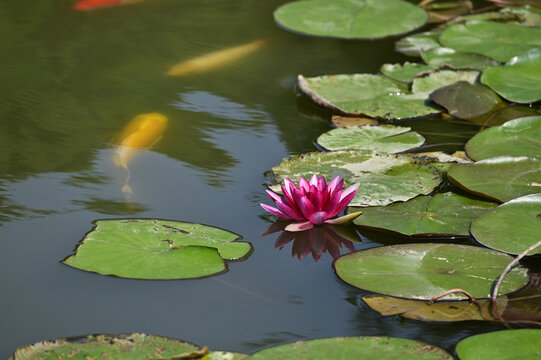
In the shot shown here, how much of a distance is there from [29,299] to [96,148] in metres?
0.76

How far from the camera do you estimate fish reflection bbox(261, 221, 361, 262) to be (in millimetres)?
1576

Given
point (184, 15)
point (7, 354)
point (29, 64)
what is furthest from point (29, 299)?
point (184, 15)

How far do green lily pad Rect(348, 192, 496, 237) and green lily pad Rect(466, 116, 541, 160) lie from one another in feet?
0.90

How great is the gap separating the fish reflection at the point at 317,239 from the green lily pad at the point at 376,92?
74 centimetres

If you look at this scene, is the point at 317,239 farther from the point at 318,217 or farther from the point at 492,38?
the point at 492,38

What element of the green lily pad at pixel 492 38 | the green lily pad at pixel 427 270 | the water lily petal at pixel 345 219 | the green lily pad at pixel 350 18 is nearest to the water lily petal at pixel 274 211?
the water lily petal at pixel 345 219

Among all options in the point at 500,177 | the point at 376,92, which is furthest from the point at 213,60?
the point at 500,177

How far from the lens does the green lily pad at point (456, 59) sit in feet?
8.81

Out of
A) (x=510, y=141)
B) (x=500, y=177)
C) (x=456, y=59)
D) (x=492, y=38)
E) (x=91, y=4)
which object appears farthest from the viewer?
(x=91, y=4)

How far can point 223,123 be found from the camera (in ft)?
7.41

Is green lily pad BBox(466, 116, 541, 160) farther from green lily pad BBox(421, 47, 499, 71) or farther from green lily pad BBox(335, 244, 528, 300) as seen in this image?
green lily pad BBox(421, 47, 499, 71)

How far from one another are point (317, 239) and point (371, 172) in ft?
1.10

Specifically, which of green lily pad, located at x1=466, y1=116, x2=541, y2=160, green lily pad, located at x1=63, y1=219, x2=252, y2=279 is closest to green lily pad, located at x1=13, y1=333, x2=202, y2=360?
green lily pad, located at x1=63, y1=219, x2=252, y2=279

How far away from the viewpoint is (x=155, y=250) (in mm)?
1479
